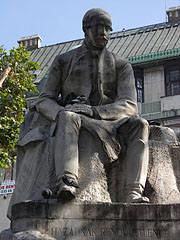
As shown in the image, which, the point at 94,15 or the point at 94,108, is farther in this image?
the point at 94,15

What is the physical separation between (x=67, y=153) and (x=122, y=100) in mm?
1406

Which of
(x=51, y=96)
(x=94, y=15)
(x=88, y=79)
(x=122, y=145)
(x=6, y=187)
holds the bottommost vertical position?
(x=122, y=145)

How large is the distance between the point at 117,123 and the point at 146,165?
0.68 meters

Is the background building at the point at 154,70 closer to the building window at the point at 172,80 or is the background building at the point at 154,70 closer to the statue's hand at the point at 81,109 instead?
the building window at the point at 172,80

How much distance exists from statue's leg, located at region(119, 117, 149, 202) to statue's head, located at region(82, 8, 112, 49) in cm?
138

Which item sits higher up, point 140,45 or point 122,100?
point 140,45

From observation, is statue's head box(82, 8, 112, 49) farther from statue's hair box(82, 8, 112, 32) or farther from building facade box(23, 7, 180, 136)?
building facade box(23, 7, 180, 136)

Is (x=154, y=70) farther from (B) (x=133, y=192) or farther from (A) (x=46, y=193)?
(A) (x=46, y=193)

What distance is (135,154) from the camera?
22.6 feet

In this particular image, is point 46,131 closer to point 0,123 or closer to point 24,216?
point 24,216

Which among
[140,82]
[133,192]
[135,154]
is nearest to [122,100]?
[135,154]

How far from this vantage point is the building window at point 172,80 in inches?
1393

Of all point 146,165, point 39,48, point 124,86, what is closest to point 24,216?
point 146,165

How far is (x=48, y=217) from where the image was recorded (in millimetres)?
6215
